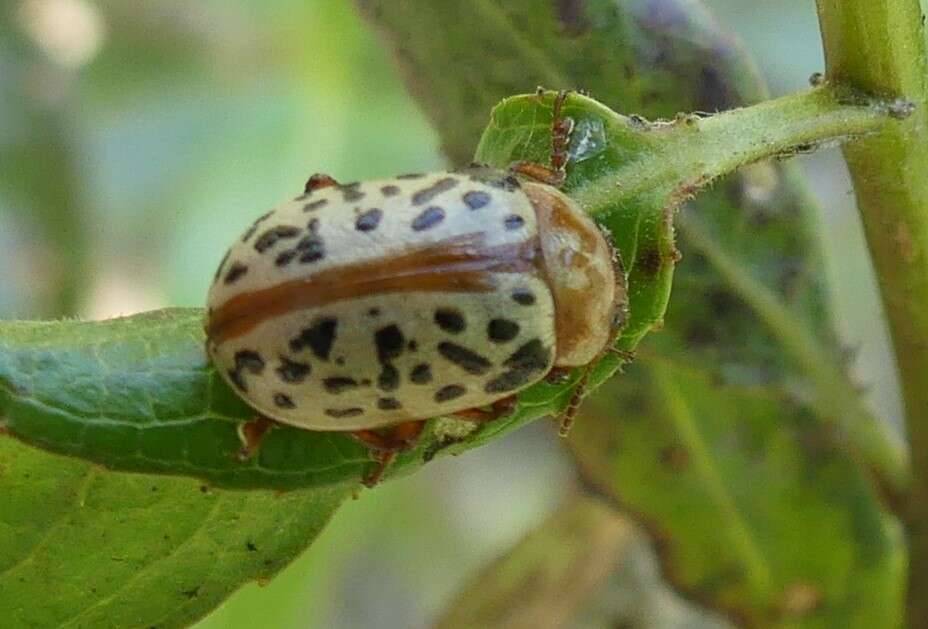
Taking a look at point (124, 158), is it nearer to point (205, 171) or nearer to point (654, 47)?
point (205, 171)

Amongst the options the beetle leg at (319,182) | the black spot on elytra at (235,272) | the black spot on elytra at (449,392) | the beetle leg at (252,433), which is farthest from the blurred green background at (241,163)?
the beetle leg at (252,433)

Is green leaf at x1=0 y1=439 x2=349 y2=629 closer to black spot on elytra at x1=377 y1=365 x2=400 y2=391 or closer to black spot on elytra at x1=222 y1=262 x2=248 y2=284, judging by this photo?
black spot on elytra at x1=377 y1=365 x2=400 y2=391

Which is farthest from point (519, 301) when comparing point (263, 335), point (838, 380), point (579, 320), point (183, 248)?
point (183, 248)

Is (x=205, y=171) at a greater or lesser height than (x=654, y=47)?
lesser

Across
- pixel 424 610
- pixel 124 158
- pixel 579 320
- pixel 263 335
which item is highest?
pixel 263 335

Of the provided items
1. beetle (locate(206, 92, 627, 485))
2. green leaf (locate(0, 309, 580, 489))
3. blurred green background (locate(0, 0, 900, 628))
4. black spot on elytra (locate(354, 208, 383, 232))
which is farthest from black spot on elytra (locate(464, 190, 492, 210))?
blurred green background (locate(0, 0, 900, 628))

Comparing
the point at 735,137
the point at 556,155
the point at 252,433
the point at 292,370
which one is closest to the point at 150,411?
the point at 252,433
